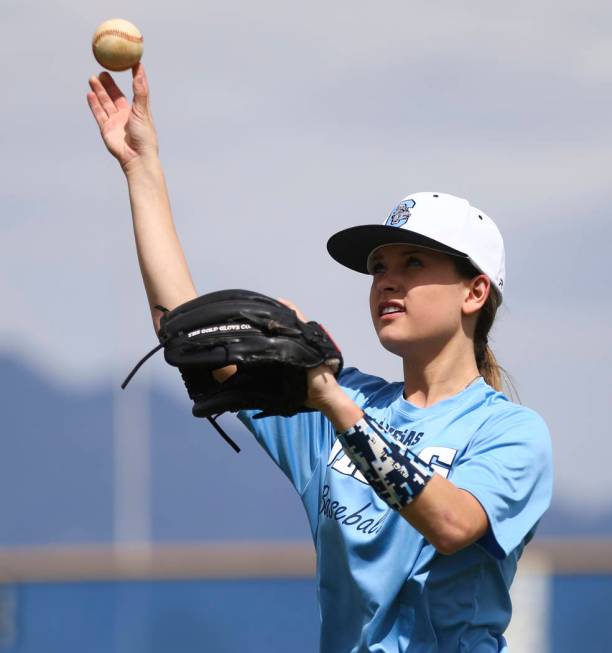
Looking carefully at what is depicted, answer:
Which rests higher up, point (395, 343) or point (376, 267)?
point (376, 267)

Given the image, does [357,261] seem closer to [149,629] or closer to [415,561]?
[415,561]

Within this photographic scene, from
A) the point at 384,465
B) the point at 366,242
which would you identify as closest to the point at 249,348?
the point at 384,465

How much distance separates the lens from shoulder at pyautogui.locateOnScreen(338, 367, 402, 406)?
3336 mm

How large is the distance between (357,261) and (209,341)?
869 millimetres

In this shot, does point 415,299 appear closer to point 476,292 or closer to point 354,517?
point 476,292

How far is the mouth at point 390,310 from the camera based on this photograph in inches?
122

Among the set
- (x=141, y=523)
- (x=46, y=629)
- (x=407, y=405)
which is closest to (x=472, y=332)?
(x=407, y=405)

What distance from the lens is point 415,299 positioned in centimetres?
311

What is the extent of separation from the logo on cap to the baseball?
2.93 feet

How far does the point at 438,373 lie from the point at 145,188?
0.88 m

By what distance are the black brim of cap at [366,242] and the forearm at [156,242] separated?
386mm

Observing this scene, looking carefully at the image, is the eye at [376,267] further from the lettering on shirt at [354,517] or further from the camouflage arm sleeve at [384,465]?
the camouflage arm sleeve at [384,465]

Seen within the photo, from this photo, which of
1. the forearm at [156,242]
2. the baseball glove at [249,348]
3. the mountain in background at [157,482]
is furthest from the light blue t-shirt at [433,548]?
the mountain in background at [157,482]

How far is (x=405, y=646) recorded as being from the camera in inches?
115
